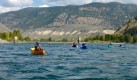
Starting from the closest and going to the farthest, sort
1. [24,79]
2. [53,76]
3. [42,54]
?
1. [24,79]
2. [53,76]
3. [42,54]

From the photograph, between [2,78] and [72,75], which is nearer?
[2,78]

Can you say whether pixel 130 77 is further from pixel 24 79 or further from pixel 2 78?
pixel 2 78

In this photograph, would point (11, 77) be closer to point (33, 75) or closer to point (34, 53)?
point (33, 75)

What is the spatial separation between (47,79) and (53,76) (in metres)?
2.65

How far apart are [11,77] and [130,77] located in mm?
15969

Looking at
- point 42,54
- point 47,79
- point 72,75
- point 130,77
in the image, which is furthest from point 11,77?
point 42,54

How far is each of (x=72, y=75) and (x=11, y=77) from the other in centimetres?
847

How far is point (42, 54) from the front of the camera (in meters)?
102

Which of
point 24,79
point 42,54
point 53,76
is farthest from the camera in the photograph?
point 42,54

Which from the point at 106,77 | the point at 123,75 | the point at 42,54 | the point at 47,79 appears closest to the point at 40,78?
the point at 47,79

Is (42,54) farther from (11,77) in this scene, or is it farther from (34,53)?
(11,77)

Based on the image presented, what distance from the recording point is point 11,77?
45.1 meters

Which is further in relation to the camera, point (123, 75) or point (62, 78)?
point (123, 75)

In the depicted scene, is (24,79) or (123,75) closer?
(24,79)
